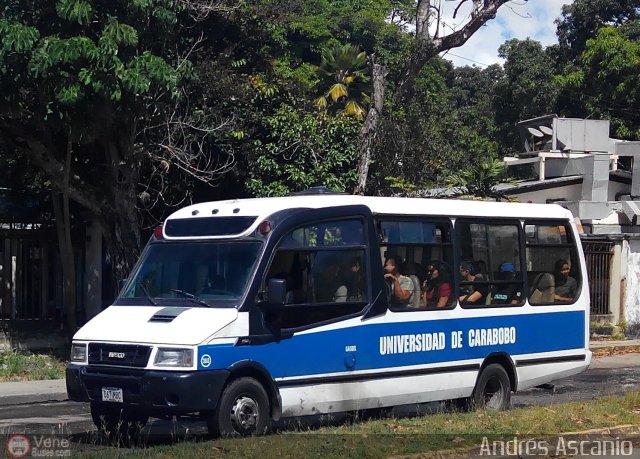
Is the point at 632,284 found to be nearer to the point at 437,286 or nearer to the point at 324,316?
the point at 437,286

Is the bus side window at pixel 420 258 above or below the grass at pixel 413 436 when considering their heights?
above

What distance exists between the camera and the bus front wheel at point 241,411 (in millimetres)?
9875

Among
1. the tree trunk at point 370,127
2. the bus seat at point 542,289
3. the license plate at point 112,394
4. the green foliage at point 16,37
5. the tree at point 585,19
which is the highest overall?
the tree at point 585,19

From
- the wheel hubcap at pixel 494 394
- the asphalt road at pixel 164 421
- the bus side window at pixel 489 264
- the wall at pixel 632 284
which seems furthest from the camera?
the wall at pixel 632 284

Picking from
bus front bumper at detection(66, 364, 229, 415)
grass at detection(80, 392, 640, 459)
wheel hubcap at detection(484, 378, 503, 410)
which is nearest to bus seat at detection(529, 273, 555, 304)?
wheel hubcap at detection(484, 378, 503, 410)

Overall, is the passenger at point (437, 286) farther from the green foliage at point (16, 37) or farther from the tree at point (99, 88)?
the green foliage at point (16, 37)

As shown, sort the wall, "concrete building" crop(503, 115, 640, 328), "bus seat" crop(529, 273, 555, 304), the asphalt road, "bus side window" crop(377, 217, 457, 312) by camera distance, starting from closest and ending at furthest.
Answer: the asphalt road < "bus side window" crop(377, 217, 457, 312) < "bus seat" crop(529, 273, 555, 304) < "concrete building" crop(503, 115, 640, 328) < the wall

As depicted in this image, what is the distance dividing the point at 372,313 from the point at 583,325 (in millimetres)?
4151

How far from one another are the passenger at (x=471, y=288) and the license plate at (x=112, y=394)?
15.4ft

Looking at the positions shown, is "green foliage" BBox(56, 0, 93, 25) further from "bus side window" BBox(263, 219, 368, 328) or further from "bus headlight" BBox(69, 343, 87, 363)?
"bus headlight" BBox(69, 343, 87, 363)

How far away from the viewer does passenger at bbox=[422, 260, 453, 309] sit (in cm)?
1227

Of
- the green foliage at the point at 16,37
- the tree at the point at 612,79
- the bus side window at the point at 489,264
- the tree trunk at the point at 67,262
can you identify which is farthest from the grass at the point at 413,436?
the tree at the point at 612,79

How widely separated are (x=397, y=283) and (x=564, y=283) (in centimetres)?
332

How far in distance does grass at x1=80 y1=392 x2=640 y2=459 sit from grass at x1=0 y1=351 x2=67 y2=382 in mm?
8357
